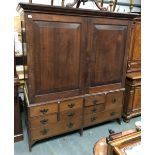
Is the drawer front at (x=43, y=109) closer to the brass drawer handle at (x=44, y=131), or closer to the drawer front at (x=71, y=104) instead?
the drawer front at (x=71, y=104)

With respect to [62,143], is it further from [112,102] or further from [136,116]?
[136,116]

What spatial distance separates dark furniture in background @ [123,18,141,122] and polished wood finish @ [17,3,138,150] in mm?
166

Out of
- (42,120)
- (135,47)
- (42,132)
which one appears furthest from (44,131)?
(135,47)

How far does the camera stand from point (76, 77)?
2016 millimetres

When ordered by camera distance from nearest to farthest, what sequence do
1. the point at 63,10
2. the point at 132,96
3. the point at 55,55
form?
the point at 63,10 → the point at 55,55 → the point at 132,96

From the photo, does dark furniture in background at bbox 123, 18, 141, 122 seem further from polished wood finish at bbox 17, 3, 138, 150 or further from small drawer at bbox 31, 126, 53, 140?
small drawer at bbox 31, 126, 53, 140

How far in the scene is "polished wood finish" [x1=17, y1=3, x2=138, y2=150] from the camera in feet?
5.59

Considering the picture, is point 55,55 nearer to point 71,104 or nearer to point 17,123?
point 71,104

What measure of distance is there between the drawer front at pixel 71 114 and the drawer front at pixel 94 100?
0.46 feet

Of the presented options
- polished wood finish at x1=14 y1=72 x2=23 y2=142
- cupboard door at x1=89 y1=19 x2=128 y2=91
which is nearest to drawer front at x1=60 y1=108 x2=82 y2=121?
cupboard door at x1=89 y1=19 x2=128 y2=91

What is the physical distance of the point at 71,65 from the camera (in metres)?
1.94

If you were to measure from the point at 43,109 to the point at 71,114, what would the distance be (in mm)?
368

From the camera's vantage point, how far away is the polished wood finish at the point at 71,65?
1.71 metres
